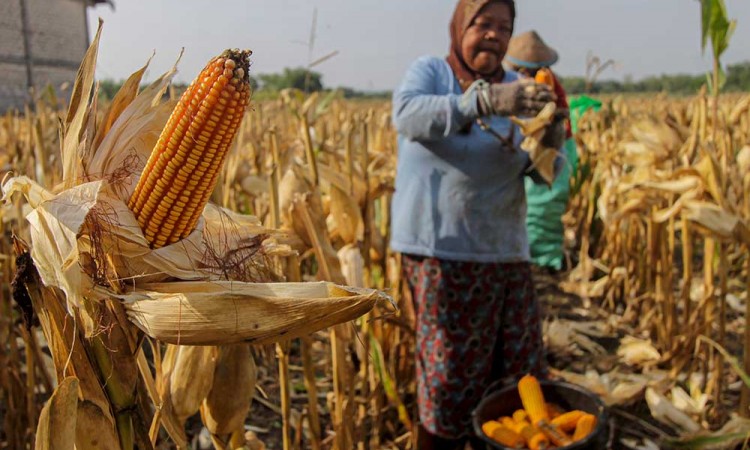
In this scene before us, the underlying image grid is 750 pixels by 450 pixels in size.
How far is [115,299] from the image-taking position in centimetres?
76

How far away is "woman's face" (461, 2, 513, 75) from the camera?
1956 millimetres

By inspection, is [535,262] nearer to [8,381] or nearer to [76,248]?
[8,381]

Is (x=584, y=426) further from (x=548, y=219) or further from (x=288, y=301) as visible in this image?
(x=548, y=219)

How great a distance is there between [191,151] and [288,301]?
0.76 ft

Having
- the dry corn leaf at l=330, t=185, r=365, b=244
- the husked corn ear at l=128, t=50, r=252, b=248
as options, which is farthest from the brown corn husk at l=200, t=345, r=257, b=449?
the dry corn leaf at l=330, t=185, r=365, b=244

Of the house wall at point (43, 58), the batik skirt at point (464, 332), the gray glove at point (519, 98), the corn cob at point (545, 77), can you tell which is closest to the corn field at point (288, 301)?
the batik skirt at point (464, 332)

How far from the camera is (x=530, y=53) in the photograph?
3.57m

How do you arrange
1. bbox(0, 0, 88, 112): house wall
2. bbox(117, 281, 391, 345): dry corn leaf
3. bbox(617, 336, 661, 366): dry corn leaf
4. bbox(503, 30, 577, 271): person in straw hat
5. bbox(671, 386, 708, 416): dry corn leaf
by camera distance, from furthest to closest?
bbox(0, 0, 88, 112): house wall < bbox(503, 30, 577, 271): person in straw hat < bbox(617, 336, 661, 366): dry corn leaf < bbox(671, 386, 708, 416): dry corn leaf < bbox(117, 281, 391, 345): dry corn leaf

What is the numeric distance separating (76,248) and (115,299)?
88mm

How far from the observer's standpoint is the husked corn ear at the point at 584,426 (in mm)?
1948

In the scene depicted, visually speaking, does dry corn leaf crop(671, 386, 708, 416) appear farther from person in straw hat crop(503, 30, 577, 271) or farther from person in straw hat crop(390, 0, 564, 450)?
person in straw hat crop(503, 30, 577, 271)

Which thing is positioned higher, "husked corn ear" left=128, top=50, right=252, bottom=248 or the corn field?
"husked corn ear" left=128, top=50, right=252, bottom=248

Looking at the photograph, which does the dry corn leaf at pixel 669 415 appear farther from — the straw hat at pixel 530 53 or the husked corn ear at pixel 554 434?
the straw hat at pixel 530 53

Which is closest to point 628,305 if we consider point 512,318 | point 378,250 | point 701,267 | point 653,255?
point 653,255
